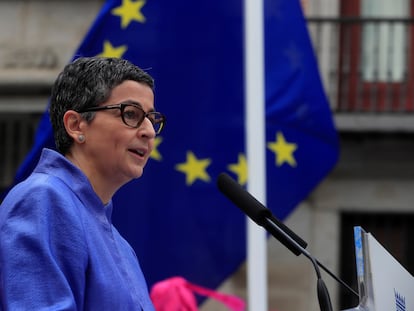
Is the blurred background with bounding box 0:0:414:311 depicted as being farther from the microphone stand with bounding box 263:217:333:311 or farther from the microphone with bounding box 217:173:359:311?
the microphone stand with bounding box 263:217:333:311

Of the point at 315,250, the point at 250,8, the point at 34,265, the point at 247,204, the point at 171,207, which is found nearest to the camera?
the point at 34,265

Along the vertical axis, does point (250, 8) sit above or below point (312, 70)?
above

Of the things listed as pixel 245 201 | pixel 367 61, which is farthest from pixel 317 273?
pixel 367 61

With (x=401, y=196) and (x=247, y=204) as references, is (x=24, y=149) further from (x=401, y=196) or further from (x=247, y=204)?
(x=247, y=204)

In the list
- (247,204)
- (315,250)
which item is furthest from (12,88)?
(247,204)

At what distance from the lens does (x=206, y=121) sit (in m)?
7.51

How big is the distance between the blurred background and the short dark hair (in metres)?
8.54

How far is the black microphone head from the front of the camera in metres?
2.65

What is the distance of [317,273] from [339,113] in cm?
861

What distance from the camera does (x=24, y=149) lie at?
11352mm

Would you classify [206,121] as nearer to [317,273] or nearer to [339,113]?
[339,113]

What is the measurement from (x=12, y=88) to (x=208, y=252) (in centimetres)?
445

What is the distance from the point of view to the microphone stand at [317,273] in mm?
2441

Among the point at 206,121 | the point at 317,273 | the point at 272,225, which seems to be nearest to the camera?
the point at 317,273
